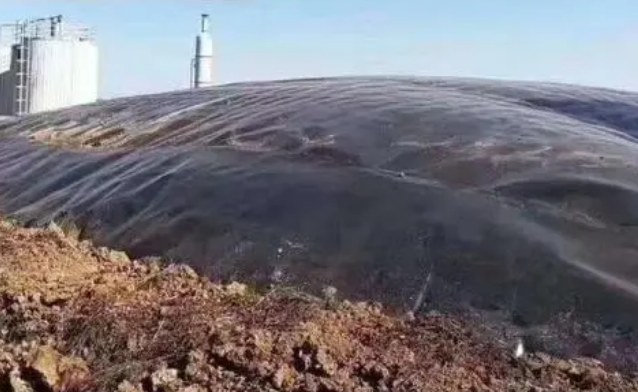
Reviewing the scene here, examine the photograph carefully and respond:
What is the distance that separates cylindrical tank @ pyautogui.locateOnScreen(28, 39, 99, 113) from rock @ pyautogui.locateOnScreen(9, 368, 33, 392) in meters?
21.3

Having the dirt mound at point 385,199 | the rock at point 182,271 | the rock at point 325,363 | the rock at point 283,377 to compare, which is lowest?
the rock at point 182,271

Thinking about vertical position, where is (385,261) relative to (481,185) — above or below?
below

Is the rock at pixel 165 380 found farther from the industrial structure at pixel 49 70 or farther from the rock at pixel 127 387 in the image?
the industrial structure at pixel 49 70

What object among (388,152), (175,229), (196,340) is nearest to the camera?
(196,340)

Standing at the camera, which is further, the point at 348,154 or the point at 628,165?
the point at 348,154

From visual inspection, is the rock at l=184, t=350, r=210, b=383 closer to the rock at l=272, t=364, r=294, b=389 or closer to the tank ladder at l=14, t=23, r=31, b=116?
the rock at l=272, t=364, r=294, b=389

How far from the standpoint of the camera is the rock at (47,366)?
10.9ft

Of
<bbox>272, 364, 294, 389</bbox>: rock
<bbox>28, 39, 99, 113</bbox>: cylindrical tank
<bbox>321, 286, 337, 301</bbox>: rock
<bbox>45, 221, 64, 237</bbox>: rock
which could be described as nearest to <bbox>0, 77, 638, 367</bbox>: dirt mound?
<bbox>321, 286, 337, 301</bbox>: rock

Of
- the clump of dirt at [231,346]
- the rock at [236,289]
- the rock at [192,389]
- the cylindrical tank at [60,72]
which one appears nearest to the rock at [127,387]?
the clump of dirt at [231,346]

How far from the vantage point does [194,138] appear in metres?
8.30

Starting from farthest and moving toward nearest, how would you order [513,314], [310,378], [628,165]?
[628,165], [513,314], [310,378]

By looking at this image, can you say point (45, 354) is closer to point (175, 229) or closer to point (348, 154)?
point (175, 229)

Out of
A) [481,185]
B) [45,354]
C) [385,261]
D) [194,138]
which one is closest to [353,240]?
[385,261]

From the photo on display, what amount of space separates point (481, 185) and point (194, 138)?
3391 mm
